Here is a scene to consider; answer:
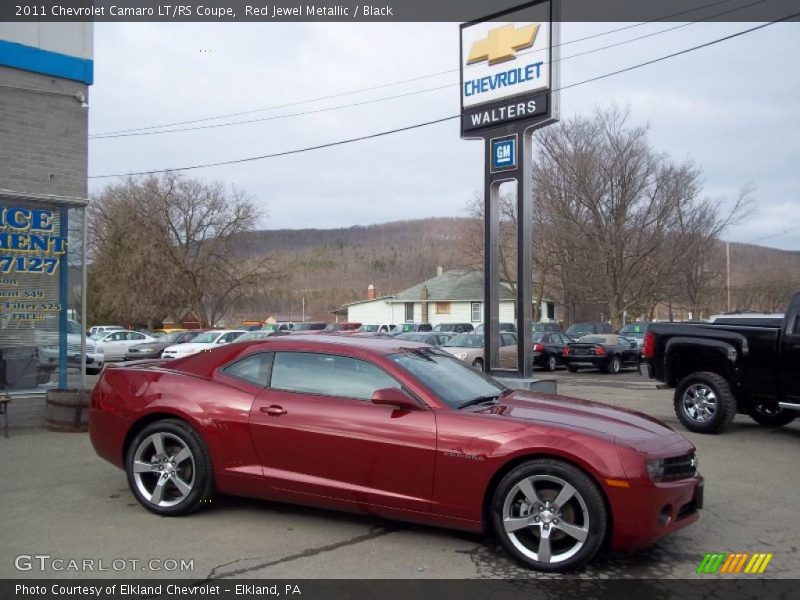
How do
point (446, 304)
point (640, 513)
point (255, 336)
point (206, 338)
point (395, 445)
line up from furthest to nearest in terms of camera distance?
point (446, 304)
point (206, 338)
point (255, 336)
point (395, 445)
point (640, 513)

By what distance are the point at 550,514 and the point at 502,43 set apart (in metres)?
10.6

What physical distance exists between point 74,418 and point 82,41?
5.80 m

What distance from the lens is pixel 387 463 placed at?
499 centimetres

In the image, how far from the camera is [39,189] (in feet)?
34.8

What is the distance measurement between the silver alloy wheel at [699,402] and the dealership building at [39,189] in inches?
369

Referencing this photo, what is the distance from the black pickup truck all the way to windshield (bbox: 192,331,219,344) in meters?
21.8

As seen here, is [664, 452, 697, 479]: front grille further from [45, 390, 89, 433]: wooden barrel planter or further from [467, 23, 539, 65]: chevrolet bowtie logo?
[467, 23, 539, 65]: chevrolet bowtie logo

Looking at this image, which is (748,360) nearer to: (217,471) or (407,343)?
(407,343)

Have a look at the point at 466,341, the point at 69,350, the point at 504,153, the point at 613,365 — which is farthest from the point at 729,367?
the point at 613,365

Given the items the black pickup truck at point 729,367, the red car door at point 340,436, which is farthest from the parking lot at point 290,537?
the black pickup truck at point 729,367

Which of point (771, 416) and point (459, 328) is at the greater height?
point (459, 328)

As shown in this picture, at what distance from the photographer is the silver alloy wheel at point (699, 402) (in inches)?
397

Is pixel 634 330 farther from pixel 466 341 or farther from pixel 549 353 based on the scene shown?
pixel 466 341

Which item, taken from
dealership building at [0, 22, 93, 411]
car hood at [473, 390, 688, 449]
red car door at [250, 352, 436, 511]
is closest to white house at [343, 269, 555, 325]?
dealership building at [0, 22, 93, 411]
